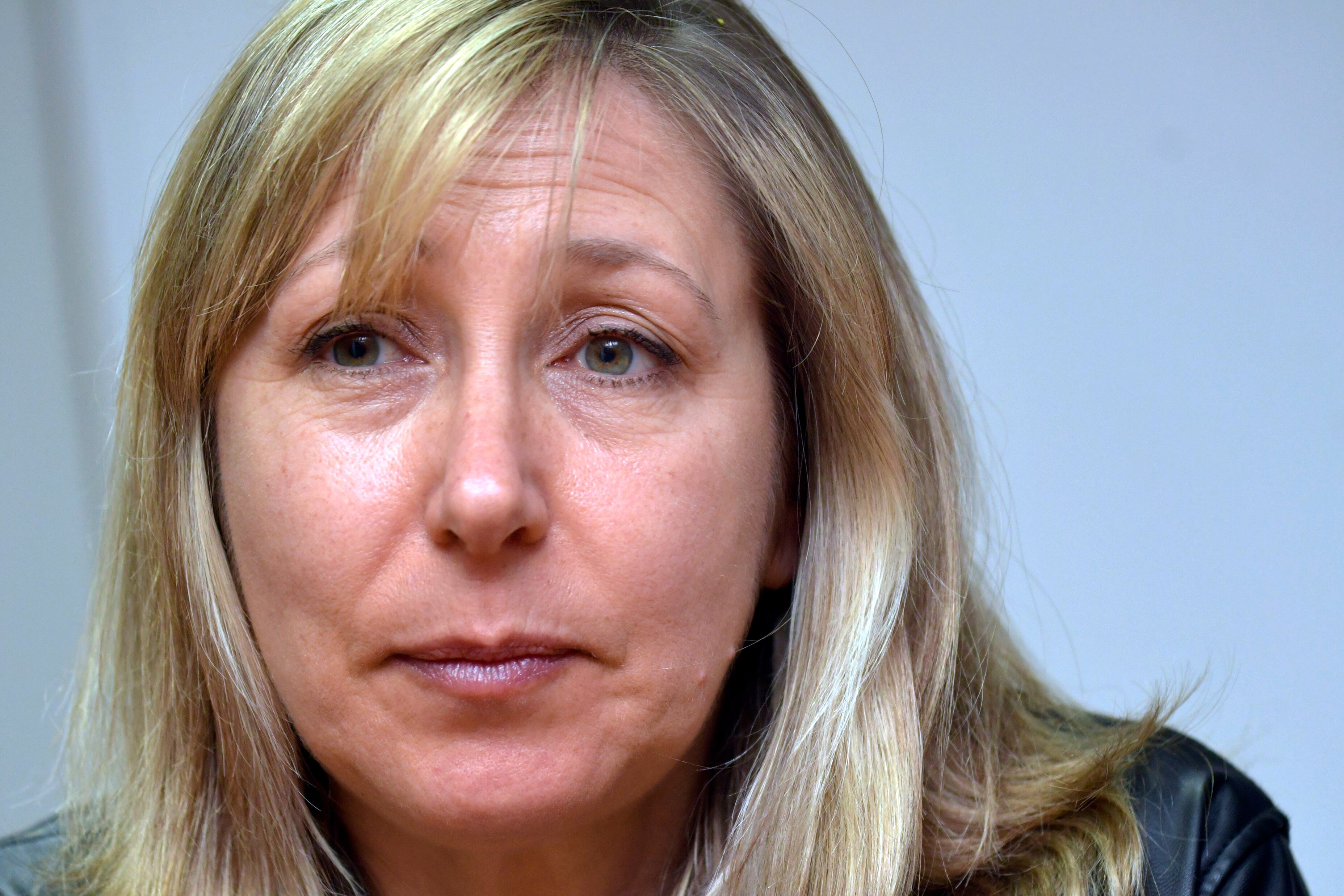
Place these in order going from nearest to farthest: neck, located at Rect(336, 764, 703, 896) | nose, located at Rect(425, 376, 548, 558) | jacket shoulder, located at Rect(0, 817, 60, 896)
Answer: nose, located at Rect(425, 376, 548, 558) < neck, located at Rect(336, 764, 703, 896) < jacket shoulder, located at Rect(0, 817, 60, 896)

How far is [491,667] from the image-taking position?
127 centimetres

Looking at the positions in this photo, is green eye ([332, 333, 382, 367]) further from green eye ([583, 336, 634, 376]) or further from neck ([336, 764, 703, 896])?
neck ([336, 764, 703, 896])

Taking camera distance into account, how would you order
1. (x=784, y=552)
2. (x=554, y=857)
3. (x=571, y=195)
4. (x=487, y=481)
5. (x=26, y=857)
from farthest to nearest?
(x=26, y=857)
(x=784, y=552)
(x=554, y=857)
(x=571, y=195)
(x=487, y=481)

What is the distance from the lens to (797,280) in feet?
5.03

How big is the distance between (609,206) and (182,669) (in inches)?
33.6

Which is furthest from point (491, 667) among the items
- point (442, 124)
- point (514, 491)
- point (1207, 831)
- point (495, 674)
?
point (1207, 831)

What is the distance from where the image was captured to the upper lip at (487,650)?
1255 millimetres

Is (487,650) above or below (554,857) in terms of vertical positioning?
above

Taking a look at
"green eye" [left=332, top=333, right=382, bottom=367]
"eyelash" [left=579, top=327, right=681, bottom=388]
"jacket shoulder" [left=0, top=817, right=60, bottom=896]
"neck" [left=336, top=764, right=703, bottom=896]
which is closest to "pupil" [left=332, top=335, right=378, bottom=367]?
"green eye" [left=332, top=333, right=382, bottom=367]

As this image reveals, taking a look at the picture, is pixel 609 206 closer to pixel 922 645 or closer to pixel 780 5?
pixel 922 645

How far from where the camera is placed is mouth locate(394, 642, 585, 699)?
126 cm

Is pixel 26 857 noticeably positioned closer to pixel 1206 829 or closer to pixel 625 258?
pixel 625 258

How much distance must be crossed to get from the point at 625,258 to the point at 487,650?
0.45 meters

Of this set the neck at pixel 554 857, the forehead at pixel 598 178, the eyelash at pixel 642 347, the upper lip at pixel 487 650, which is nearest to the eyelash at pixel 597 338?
the eyelash at pixel 642 347
